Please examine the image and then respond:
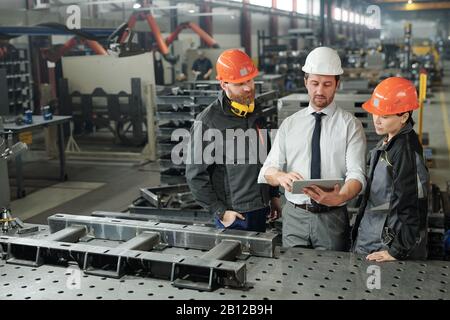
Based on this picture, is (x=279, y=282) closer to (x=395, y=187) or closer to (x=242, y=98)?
(x=395, y=187)

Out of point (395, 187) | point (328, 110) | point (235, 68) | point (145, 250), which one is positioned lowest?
point (145, 250)

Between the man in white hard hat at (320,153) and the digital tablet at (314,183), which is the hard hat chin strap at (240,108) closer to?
the man in white hard hat at (320,153)

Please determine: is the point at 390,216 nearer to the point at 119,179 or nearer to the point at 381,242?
the point at 381,242

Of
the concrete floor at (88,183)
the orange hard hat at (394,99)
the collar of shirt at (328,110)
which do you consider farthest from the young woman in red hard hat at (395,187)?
the concrete floor at (88,183)

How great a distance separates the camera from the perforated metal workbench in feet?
4.39

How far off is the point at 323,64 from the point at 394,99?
0.30 meters

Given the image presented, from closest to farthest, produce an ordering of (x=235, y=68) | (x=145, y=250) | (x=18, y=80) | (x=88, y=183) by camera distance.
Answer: (x=145, y=250) → (x=235, y=68) → (x=88, y=183) → (x=18, y=80)

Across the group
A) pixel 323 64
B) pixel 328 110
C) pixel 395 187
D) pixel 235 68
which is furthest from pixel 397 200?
pixel 235 68

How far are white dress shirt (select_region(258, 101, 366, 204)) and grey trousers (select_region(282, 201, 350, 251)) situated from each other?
0.07 m

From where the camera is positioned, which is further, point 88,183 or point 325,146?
point 88,183

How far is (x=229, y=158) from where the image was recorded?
2.29 meters

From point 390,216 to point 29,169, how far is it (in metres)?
6.33
